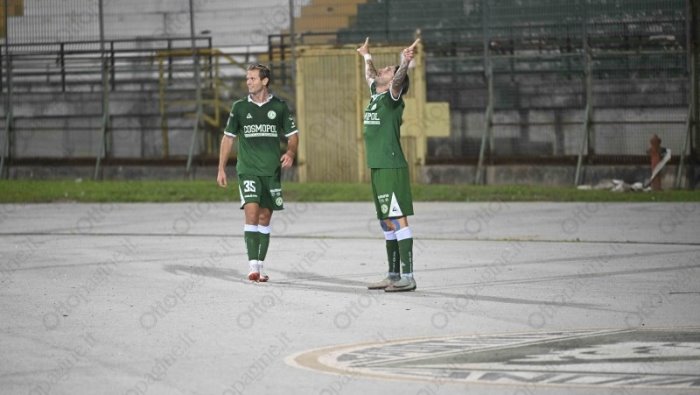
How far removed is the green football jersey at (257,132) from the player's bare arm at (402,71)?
4.89 feet

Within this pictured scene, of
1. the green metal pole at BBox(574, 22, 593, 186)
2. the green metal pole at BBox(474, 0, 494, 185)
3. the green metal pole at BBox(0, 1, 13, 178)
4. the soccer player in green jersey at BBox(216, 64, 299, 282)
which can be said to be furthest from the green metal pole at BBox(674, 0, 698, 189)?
the green metal pole at BBox(0, 1, 13, 178)

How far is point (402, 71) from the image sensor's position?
12195mm

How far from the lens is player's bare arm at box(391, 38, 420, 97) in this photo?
12.1m

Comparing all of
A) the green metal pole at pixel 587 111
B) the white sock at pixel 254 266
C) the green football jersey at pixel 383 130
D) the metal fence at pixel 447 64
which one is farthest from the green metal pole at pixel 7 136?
the green football jersey at pixel 383 130

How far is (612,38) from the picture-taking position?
28.0m

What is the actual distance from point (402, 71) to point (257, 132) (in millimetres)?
1855

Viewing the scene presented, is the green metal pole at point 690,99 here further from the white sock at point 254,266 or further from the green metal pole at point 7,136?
the green metal pole at point 7,136

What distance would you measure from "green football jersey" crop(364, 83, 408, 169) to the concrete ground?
116 cm

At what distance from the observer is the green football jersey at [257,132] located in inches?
528

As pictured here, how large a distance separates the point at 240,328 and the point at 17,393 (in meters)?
2.64

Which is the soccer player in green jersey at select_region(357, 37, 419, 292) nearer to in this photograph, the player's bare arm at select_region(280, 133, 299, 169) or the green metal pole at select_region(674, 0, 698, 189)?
the player's bare arm at select_region(280, 133, 299, 169)

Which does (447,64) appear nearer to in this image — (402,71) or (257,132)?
(257,132)

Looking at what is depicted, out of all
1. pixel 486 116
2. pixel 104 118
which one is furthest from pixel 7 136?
pixel 486 116

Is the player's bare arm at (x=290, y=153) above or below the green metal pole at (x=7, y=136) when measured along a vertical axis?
above
